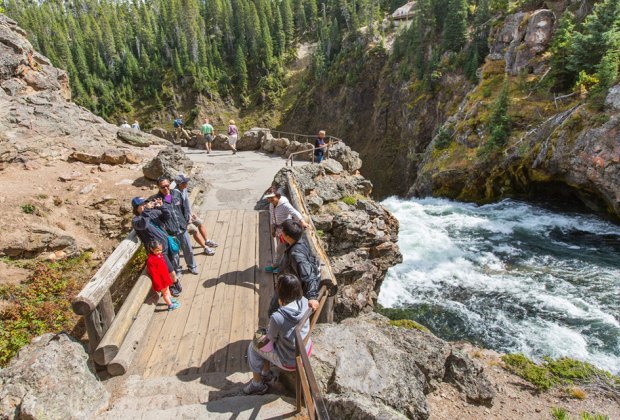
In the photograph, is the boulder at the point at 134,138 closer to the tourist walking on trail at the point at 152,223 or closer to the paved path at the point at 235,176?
the paved path at the point at 235,176

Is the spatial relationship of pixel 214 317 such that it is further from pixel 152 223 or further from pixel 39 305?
pixel 39 305

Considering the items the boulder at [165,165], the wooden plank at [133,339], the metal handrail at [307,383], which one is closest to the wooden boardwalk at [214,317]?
the wooden plank at [133,339]

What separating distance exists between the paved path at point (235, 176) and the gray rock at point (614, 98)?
16490mm

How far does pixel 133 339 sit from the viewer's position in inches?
212

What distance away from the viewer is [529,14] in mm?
28219

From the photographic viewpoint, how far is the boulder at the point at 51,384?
12.7 ft

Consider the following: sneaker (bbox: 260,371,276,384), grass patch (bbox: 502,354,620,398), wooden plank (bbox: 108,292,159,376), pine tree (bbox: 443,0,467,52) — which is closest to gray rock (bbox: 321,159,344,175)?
grass patch (bbox: 502,354,620,398)

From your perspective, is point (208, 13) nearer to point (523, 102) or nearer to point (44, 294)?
point (523, 102)

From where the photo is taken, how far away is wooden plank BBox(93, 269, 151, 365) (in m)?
4.83

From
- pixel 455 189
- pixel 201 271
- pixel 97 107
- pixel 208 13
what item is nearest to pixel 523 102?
pixel 455 189

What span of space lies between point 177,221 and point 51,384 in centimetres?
345

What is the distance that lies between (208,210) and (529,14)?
3118cm

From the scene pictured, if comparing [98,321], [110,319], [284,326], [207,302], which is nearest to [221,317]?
[207,302]

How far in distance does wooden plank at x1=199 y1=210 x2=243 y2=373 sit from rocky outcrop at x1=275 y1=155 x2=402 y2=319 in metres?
3.26
